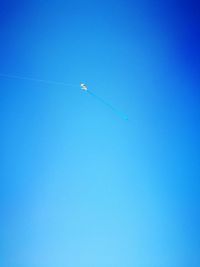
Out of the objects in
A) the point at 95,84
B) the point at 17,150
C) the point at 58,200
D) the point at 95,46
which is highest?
the point at 95,46

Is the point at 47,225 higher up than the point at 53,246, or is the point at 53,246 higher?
the point at 47,225

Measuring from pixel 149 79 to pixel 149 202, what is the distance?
0.85 m

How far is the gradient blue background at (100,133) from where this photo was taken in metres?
1.73

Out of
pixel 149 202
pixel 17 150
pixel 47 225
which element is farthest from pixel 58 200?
pixel 149 202

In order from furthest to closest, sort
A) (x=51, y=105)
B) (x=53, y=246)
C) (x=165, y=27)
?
(x=165, y=27) → (x=51, y=105) → (x=53, y=246)

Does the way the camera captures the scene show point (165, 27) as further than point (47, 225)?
Yes

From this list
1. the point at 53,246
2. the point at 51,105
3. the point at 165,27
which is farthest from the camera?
the point at 165,27

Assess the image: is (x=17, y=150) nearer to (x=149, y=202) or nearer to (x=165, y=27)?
(x=149, y=202)

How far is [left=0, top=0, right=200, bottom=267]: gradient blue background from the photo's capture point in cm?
173

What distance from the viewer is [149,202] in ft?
5.87

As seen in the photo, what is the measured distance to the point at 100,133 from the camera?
6.13 ft

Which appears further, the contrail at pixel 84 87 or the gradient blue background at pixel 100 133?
the contrail at pixel 84 87

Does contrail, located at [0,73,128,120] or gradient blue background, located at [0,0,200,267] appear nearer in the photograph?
gradient blue background, located at [0,0,200,267]

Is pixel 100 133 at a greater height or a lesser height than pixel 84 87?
lesser
